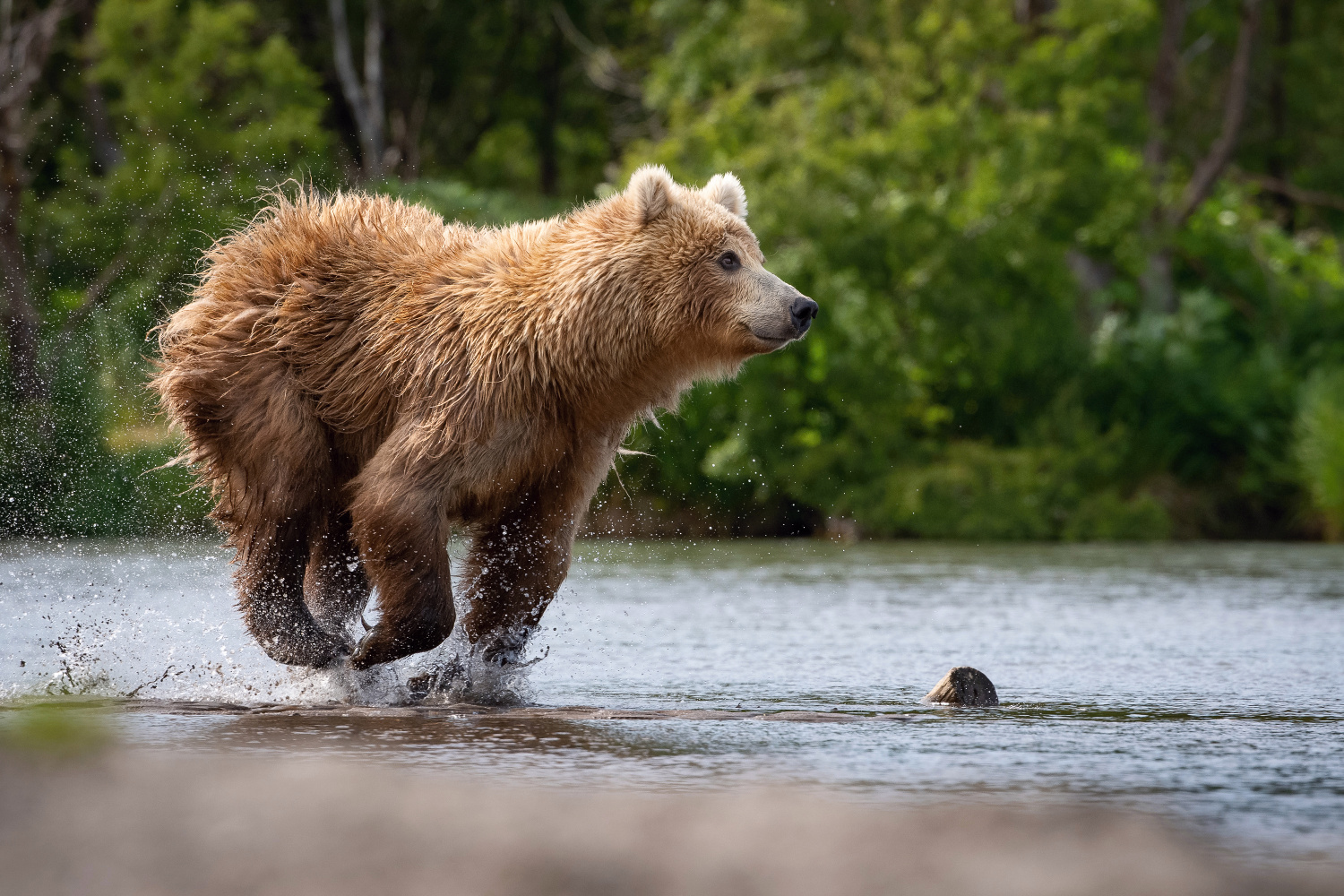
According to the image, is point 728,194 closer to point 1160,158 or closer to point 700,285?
point 700,285

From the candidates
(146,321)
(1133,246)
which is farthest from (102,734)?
(1133,246)

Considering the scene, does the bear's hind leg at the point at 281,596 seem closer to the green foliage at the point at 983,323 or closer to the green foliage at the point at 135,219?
the green foliage at the point at 135,219

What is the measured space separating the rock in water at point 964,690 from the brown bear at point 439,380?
57.7 inches

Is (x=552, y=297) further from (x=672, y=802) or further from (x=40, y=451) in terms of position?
(x=40, y=451)

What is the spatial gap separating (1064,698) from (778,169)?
1403cm

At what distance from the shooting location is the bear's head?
22.3 ft

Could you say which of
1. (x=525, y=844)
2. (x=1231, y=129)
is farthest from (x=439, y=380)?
(x=1231, y=129)

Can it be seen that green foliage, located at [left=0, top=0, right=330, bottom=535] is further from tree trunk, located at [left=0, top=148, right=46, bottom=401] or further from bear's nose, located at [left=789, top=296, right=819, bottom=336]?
bear's nose, located at [left=789, top=296, right=819, bottom=336]

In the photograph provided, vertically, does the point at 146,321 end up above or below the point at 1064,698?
above

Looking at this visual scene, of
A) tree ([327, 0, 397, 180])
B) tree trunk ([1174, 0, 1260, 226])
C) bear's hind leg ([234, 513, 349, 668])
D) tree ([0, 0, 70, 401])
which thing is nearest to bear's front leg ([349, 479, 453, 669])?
bear's hind leg ([234, 513, 349, 668])

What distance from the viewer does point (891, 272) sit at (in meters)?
19.7

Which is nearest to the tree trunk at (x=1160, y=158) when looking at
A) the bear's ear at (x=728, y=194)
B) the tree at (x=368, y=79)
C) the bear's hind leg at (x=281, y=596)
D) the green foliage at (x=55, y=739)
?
the tree at (x=368, y=79)

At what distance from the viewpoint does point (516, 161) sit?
115ft

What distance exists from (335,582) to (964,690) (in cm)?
270
